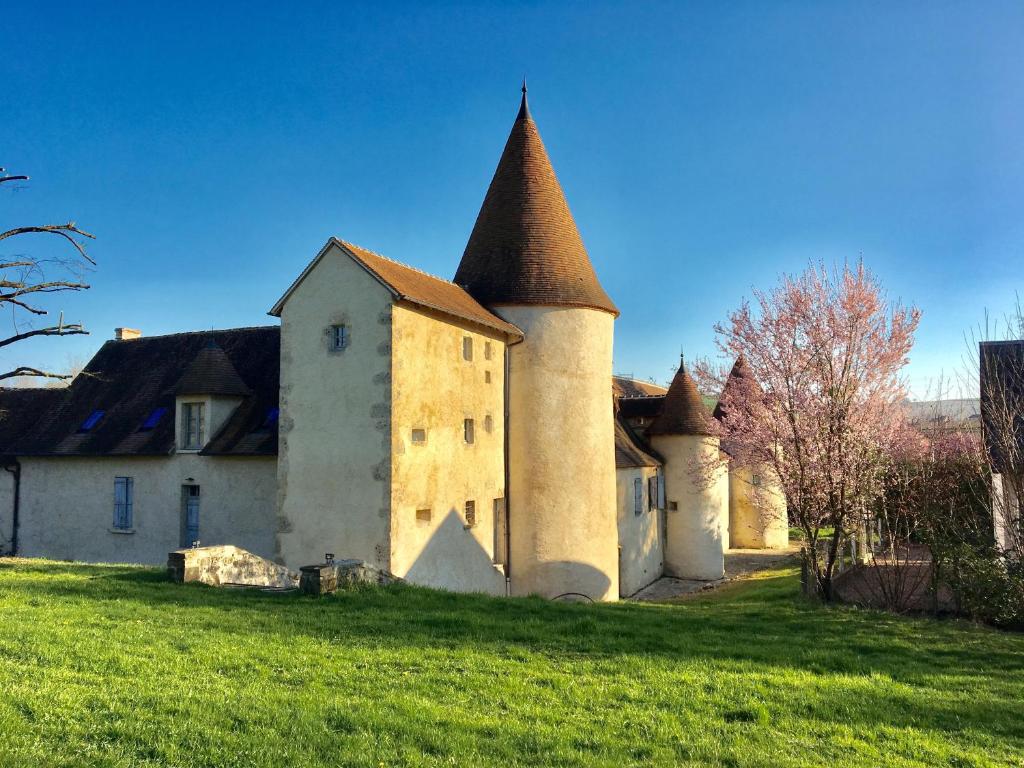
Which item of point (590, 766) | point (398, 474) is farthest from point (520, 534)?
point (590, 766)

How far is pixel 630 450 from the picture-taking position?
78.3ft

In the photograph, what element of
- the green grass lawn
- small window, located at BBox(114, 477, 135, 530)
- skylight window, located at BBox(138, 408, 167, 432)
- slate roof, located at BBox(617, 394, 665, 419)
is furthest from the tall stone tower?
small window, located at BBox(114, 477, 135, 530)

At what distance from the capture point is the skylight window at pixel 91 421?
20.8 meters

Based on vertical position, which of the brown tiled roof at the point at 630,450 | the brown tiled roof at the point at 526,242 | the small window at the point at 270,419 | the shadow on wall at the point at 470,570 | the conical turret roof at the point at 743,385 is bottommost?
the shadow on wall at the point at 470,570

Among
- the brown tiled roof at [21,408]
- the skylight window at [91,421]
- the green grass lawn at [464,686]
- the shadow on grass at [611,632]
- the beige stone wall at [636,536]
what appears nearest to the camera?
the green grass lawn at [464,686]

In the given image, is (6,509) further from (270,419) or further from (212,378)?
(270,419)

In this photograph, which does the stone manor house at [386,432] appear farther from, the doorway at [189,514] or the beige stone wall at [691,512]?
the beige stone wall at [691,512]

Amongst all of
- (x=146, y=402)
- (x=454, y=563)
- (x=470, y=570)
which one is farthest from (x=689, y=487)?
(x=146, y=402)

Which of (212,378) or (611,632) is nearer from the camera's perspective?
(611,632)

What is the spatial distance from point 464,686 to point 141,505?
15.4 meters

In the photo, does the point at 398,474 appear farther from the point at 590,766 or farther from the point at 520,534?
the point at 590,766

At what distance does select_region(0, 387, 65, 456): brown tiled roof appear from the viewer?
2186 cm

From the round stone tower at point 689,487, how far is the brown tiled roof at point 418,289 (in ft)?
31.8

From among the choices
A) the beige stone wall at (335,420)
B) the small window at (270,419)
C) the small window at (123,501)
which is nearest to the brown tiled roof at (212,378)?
the small window at (270,419)
